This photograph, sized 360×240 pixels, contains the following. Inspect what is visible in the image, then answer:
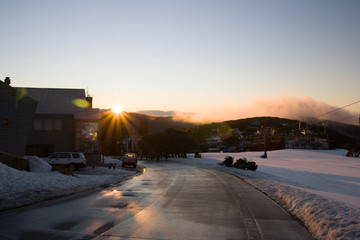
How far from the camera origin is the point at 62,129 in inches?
1686

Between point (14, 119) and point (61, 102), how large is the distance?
1903 cm

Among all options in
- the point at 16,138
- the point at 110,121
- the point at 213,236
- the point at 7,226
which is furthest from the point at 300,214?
the point at 110,121

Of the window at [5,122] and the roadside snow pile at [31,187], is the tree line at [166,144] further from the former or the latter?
the roadside snow pile at [31,187]

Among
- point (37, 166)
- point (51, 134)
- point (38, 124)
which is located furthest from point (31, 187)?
point (38, 124)

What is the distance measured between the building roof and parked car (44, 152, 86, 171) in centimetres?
1241

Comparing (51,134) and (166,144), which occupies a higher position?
(51,134)

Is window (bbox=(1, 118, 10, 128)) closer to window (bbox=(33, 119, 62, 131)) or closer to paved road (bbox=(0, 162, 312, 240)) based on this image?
paved road (bbox=(0, 162, 312, 240))

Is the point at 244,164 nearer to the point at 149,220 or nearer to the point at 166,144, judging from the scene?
the point at 149,220

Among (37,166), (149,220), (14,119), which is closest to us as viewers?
(149,220)

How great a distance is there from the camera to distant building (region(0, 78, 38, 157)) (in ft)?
81.3

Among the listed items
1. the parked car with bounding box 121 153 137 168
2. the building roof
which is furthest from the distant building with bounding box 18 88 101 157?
the parked car with bounding box 121 153 137 168

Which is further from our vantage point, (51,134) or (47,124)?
(47,124)

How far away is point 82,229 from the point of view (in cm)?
859

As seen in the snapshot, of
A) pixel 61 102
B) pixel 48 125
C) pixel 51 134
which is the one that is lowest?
pixel 51 134
